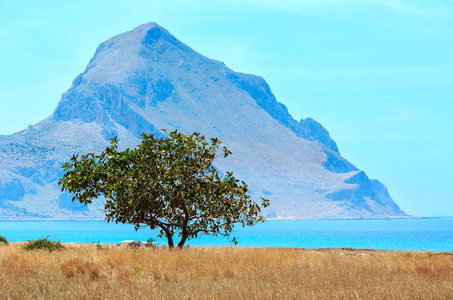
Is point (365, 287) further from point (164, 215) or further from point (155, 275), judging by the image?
point (164, 215)

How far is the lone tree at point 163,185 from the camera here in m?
21.8

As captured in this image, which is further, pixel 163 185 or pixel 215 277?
pixel 163 185

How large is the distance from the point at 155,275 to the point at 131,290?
2.71 metres

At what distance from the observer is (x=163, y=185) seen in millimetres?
Result: 22656

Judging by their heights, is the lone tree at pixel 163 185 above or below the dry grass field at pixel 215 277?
above

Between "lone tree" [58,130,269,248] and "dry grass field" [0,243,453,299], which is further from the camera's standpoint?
"lone tree" [58,130,269,248]

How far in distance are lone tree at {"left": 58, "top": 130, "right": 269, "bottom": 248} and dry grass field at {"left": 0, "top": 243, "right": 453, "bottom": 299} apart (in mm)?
2880

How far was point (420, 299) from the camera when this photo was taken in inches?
482

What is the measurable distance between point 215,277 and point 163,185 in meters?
7.25

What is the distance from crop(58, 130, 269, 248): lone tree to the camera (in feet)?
71.4

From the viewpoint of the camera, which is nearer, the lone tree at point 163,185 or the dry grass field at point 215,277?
the dry grass field at point 215,277

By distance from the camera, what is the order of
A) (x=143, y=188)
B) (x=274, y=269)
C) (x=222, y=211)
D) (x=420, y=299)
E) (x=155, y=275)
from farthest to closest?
(x=222, y=211) → (x=143, y=188) → (x=274, y=269) → (x=155, y=275) → (x=420, y=299)

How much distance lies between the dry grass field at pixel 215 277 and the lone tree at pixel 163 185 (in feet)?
9.45

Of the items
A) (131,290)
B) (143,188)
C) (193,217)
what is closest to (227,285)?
(131,290)
